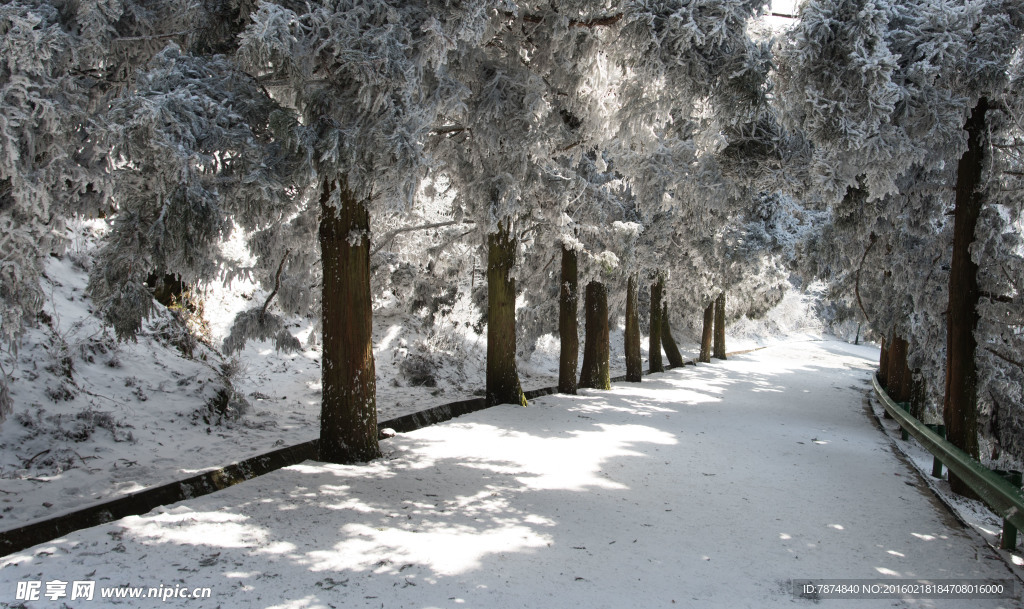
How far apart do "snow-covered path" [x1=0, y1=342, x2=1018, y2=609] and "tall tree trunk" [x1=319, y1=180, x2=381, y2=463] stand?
0.39 metres

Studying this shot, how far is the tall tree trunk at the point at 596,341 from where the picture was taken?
15.9 metres

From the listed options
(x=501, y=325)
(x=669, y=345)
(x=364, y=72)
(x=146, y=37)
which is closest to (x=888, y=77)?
(x=364, y=72)

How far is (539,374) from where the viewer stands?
20719 mm

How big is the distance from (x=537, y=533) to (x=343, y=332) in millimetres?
3239

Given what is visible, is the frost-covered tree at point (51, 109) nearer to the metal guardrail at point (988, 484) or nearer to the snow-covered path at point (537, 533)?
the snow-covered path at point (537, 533)

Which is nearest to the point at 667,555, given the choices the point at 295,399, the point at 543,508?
the point at 543,508

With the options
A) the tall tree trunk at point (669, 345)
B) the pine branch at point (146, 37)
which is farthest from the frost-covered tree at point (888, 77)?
the tall tree trunk at point (669, 345)

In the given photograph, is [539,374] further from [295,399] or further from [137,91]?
[137,91]

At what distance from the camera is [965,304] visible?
25.5 feet

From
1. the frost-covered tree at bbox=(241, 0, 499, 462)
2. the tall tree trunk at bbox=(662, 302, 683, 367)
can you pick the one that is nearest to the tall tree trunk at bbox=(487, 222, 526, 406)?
the frost-covered tree at bbox=(241, 0, 499, 462)

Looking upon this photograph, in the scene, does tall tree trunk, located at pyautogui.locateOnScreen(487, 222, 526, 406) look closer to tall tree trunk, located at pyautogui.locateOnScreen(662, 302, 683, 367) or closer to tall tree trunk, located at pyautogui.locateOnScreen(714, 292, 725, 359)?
tall tree trunk, located at pyautogui.locateOnScreen(662, 302, 683, 367)

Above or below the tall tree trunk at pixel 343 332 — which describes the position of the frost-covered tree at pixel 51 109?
above

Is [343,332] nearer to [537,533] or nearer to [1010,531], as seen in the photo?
[537,533]

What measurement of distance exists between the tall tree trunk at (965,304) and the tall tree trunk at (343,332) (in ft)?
23.2
